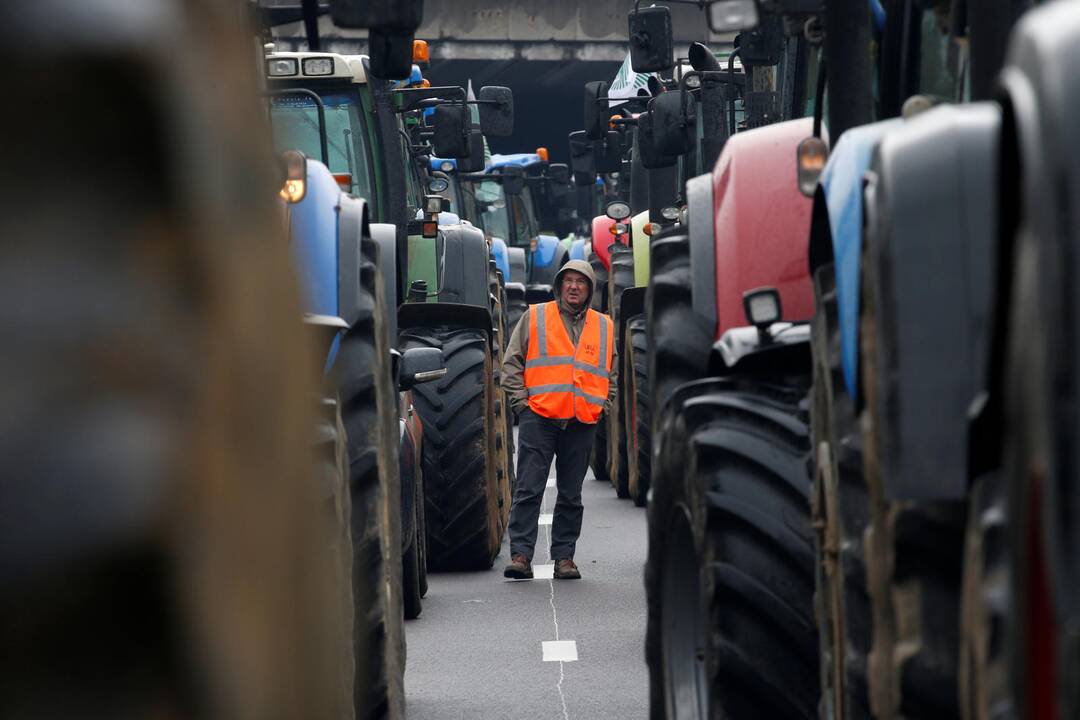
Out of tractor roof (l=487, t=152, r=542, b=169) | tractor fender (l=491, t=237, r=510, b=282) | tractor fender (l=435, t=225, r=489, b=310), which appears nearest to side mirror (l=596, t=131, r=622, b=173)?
tractor fender (l=435, t=225, r=489, b=310)

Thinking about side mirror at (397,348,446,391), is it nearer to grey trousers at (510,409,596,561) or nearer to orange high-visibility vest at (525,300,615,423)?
grey trousers at (510,409,596,561)

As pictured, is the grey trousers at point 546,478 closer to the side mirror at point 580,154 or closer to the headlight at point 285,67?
the headlight at point 285,67

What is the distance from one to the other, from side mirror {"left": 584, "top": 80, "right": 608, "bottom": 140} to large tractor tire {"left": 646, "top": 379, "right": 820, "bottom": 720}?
12902mm

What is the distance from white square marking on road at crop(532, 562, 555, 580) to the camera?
11328 mm

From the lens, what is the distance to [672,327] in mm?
6227

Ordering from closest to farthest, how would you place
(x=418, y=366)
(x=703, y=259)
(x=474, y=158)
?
(x=703, y=259), (x=418, y=366), (x=474, y=158)

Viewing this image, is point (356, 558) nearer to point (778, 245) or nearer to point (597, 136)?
point (778, 245)

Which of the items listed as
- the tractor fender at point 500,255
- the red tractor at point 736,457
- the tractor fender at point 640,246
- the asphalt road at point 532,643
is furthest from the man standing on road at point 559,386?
the tractor fender at point 500,255

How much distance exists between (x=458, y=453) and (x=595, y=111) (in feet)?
23.9

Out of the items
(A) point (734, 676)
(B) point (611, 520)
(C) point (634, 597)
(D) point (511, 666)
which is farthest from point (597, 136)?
(A) point (734, 676)

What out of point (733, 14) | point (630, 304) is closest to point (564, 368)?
point (630, 304)

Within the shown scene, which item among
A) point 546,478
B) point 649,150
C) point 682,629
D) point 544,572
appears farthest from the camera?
point 649,150

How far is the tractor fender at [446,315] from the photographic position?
38.0 ft

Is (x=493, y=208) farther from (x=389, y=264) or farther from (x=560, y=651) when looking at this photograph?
(x=389, y=264)
